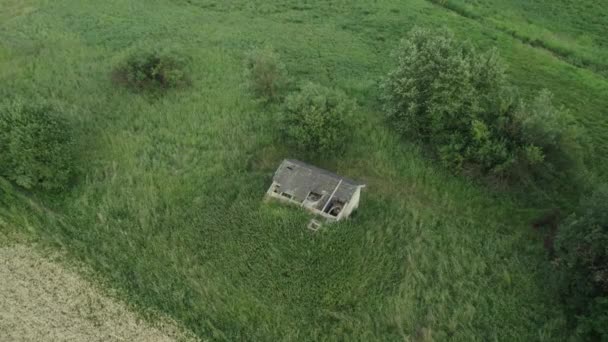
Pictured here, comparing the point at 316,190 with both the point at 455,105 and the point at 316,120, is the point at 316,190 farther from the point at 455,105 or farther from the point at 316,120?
the point at 455,105

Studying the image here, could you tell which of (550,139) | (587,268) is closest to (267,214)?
(587,268)

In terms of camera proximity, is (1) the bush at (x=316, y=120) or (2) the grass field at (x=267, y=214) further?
(1) the bush at (x=316, y=120)

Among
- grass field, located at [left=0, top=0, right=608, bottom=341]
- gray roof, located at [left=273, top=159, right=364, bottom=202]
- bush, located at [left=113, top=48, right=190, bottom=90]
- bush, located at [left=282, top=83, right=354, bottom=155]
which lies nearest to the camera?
grass field, located at [left=0, top=0, right=608, bottom=341]

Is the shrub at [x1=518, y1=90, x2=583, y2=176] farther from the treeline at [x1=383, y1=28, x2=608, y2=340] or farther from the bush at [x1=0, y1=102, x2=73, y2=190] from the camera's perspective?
the bush at [x1=0, y1=102, x2=73, y2=190]

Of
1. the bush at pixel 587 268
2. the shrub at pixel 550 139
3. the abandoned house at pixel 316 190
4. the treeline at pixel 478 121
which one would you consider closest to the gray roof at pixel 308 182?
the abandoned house at pixel 316 190

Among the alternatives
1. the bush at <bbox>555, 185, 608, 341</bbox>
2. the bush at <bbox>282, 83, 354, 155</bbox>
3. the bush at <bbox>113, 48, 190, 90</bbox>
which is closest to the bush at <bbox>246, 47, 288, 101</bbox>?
the bush at <bbox>282, 83, 354, 155</bbox>

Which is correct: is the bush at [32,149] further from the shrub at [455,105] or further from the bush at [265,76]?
the shrub at [455,105]

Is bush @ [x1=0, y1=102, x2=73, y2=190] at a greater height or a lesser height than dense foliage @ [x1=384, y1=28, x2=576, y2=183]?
lesser

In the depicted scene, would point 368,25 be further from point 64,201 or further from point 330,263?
point 64,201
